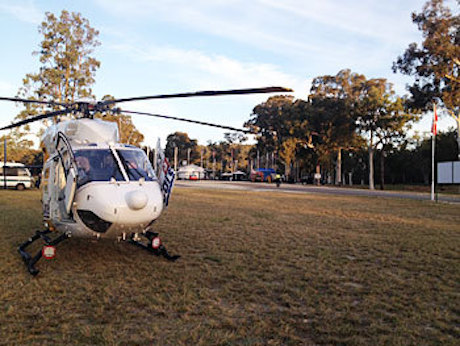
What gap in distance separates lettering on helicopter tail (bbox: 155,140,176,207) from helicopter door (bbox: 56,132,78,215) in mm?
1741

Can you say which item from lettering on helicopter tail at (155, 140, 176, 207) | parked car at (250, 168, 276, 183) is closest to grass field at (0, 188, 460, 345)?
lettering on helicopter tail at (155, 140, 176, 207)

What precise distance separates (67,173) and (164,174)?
1848 millimetres

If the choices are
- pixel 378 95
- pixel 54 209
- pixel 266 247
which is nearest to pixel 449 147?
pixel 378 95

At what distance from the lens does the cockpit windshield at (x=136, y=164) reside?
703cm

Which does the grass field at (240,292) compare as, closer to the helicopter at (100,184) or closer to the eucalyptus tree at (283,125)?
the helicopter at (100,184)

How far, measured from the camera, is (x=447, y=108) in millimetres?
35062

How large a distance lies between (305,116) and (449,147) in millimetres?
21749

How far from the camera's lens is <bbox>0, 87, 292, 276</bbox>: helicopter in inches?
247

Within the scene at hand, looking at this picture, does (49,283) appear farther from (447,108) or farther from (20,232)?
(447,108)

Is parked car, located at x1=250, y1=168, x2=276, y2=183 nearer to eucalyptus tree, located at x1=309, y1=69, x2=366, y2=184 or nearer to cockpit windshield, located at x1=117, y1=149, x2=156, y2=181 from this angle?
eucalyptus tree, located at x1=309, y1=69, x2=366, y2=184

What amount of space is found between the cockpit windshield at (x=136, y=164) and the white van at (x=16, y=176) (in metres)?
28.2

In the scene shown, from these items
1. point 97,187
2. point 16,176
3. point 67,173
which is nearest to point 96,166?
point 67,173

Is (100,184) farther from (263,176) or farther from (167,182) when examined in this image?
(263,176)

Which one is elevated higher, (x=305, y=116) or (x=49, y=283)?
(x=305, y=116)
